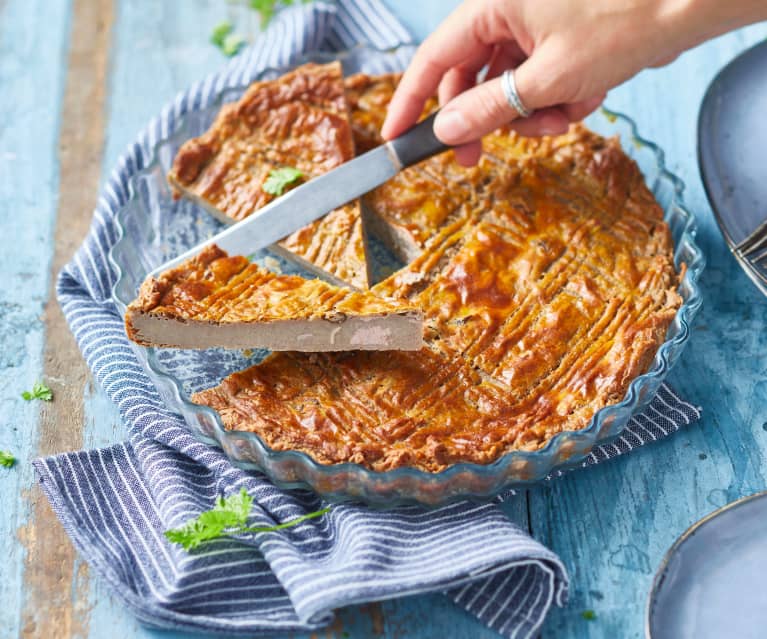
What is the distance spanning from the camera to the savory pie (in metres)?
3.25

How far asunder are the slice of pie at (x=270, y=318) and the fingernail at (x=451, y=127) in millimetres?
792

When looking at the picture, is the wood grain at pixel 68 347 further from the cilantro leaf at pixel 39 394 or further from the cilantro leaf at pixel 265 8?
the cilantro leaf at pixel 265 8

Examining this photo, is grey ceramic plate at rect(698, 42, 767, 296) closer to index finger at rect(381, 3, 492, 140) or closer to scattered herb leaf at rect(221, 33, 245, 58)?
index finger at rect(381, 3, 492, 140)

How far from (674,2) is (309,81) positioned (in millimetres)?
1728

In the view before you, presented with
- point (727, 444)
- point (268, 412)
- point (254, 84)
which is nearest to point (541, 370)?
point (727, 444)

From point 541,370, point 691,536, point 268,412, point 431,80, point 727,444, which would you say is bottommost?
point 727,444

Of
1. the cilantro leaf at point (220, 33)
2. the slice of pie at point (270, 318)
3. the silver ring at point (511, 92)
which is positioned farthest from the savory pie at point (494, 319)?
the cilantro leaf at point (220, 33)

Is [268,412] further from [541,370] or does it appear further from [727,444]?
[727,444]

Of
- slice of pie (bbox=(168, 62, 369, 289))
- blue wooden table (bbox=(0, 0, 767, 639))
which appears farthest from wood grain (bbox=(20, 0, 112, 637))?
slice of pie (bbox=(168, 62, 369, 289))

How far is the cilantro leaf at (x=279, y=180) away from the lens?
4145mm

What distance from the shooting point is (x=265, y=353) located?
370 cm

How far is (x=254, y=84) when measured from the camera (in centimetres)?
446

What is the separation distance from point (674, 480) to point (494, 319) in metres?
0.85

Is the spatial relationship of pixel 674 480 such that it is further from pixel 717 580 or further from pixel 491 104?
pixel 491 104
